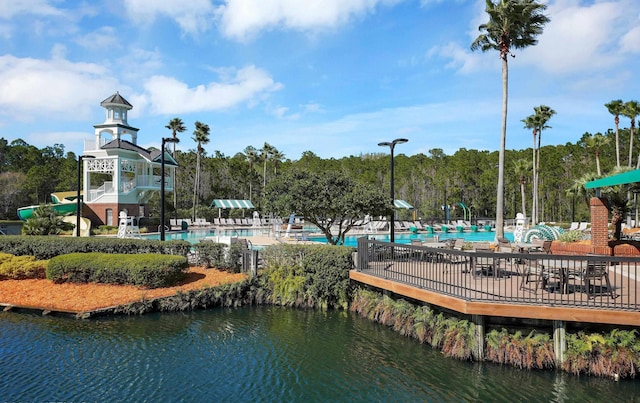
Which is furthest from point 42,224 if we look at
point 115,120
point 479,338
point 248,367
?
point 479,338

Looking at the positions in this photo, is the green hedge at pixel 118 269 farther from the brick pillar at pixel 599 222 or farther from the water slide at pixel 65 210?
the water slide at pixel 65 210

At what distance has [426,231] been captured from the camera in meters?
37.9

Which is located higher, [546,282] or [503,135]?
[503,135]

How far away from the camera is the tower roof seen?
124 feet

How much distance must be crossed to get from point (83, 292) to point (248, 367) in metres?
7.80

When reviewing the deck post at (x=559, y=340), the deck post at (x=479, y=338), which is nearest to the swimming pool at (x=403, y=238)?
the deck post at (x=479, y=338)

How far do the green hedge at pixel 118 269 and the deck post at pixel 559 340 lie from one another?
35.9 ft

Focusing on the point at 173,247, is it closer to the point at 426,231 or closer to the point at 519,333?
the point at 519,333

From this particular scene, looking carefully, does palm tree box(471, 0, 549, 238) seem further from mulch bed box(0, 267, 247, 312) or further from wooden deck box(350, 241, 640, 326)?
mulch bed box(0, 267, 247, 312)

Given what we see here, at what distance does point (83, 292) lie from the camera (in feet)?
45.0

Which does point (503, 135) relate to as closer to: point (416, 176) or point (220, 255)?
point (220, 255)

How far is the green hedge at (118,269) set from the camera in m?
13.9

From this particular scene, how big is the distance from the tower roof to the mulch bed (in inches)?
1043

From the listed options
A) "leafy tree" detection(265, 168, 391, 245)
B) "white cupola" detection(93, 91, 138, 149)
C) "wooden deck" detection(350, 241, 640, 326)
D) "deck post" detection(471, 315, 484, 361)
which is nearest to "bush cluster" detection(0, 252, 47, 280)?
"leafy tree" detection(265, 168, 391, 245)
